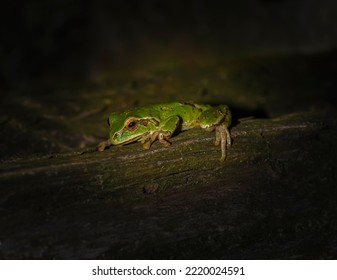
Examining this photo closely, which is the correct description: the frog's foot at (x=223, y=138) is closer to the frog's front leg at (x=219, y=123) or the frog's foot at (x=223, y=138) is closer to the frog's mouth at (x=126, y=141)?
the frog's front leg at (x=219, y=123)

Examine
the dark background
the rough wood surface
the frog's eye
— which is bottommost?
the rough wood surface

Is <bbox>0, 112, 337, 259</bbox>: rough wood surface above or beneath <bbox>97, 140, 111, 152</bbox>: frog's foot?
beneath

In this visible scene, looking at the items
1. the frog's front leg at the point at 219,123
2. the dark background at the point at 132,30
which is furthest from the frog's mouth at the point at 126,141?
the dark background at the point at 132,30

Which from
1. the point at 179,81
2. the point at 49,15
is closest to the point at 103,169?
the point at 179,81

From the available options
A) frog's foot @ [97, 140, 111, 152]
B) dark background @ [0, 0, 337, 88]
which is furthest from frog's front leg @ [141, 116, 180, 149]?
dark background @ [0, 0, 337, 88]

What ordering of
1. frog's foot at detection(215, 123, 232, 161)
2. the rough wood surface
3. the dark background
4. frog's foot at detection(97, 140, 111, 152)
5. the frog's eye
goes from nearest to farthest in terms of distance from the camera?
1. the rough wood surface
2. frog's foot at detection(215, 123, 232, 161)
3. frog's foot at detection(97, 140, 111, 152)
4. the frog's eye
5. the dark background

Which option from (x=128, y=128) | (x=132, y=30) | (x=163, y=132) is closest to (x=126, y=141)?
(x=128, y=128)

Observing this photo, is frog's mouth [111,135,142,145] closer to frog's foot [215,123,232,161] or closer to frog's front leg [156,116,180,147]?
frog's front leg [156,116,180,147]

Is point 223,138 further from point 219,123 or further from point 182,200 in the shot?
point 182,200
